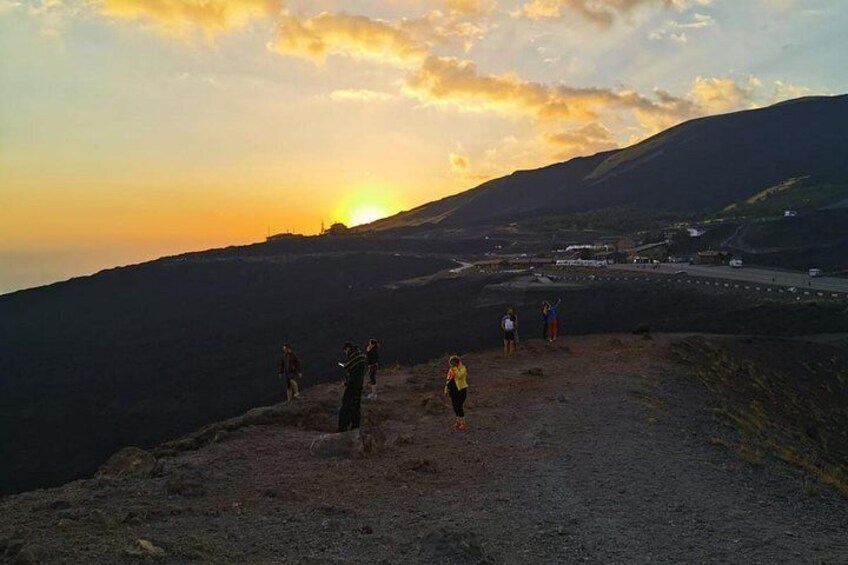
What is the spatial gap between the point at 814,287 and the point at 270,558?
48887 millimetres

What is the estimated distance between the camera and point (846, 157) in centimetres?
18312

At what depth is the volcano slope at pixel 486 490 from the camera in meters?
8.06

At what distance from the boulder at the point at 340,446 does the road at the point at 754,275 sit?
42.3m

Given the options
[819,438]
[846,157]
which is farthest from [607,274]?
[846,157]

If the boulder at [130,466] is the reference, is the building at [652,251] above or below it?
below

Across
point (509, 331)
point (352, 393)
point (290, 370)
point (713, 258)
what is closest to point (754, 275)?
point (713, 258)

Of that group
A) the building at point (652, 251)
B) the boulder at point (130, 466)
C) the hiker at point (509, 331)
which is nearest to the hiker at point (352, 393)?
the boulder at point (130, 466)

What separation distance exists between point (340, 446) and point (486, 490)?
3.09 meters

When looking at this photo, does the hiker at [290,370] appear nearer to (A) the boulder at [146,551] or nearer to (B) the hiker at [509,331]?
(B) the hiker at [509,331]

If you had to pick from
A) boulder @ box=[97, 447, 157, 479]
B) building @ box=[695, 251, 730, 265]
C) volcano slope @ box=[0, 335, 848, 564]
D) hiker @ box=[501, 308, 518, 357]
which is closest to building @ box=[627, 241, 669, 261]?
building @ box=[695, 251, 730, 265]

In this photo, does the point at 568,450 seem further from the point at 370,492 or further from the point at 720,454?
the point at 370,492

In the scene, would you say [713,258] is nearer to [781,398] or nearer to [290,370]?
[781,398]

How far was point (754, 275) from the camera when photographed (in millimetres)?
56781

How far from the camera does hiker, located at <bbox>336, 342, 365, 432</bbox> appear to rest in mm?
13391
